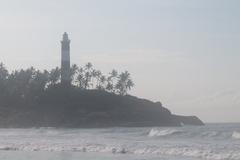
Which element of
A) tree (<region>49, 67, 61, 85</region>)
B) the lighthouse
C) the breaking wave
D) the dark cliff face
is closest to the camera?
the breaking wave

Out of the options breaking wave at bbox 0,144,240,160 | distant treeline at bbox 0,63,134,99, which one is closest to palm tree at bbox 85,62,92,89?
distant treeline at bbox 0,63,134,99

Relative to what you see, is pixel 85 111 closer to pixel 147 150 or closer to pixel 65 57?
pixel 65 57

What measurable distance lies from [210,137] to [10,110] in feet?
185

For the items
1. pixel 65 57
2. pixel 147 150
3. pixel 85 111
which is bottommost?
pixel 147 150

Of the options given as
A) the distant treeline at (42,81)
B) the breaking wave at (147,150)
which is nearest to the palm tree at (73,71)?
the distant treeline at (42,81)

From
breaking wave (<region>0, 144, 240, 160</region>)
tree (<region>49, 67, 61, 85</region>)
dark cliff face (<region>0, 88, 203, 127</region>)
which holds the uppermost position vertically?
tree (<region>49, 67, 61, 85</region>)

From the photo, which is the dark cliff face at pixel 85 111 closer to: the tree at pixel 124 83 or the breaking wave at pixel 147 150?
the tree at pixel 124 83

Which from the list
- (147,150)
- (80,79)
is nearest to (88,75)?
(80,79)

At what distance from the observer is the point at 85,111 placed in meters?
85.9

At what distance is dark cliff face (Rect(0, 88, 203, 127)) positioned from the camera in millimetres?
81812

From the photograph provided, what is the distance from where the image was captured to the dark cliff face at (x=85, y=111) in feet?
268

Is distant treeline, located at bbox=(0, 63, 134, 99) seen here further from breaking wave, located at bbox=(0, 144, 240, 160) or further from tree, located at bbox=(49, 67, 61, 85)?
breaking wave, located at bbox=(0, 144, 240, 160)

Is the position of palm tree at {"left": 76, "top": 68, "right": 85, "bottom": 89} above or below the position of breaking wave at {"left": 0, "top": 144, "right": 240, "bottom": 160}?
above

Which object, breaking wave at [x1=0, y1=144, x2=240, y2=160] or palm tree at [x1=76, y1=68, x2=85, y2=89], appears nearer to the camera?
breaking wave at [x1=0, y1=144, x2=240, y2=160]
